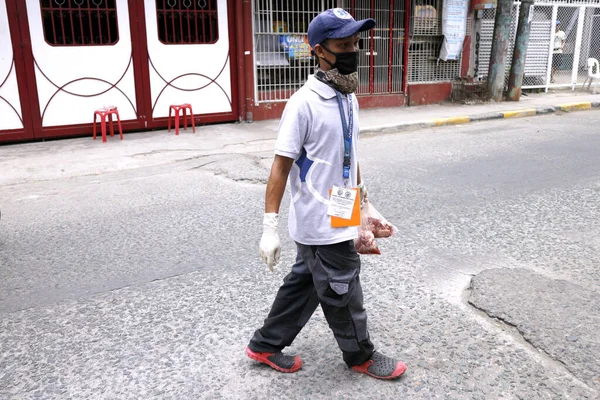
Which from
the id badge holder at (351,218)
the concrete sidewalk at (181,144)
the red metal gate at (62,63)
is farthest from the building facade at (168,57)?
the id badge holder at (351,218)

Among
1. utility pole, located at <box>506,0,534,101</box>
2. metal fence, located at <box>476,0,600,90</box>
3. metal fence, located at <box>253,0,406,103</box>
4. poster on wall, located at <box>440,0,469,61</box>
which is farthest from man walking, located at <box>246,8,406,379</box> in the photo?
metal fence, located at <box>476,0,600,90</box>

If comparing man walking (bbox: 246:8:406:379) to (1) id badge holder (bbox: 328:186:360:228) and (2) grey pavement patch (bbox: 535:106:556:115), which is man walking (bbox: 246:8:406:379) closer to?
(1) id badge holder (bbox: 328:186:360:228)

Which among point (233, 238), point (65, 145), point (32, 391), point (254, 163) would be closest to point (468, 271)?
point (233, 238)

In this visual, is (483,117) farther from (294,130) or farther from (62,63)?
(294,130)

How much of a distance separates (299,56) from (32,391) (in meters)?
9.66

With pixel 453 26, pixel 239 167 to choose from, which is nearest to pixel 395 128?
pixel 453 26

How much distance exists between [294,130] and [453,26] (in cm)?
1157

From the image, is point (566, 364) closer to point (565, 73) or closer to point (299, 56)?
point (299, 56)

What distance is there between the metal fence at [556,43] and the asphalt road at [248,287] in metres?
7.65

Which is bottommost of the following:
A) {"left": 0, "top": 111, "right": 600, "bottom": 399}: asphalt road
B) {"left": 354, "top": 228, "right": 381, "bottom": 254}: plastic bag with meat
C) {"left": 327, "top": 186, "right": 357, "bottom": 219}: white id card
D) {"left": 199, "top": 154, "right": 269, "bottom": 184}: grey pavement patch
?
{"left": 0, "top": 111, "right": 600, "bottom": 399}: asphalt road

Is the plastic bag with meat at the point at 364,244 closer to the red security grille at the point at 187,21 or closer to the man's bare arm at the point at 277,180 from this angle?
the man's bare arm at the point at 277,180

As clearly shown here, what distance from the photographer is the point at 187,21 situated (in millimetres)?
10148

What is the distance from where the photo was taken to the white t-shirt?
8.13ft

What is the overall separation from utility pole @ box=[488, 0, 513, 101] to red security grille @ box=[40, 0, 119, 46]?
827 centimetres
